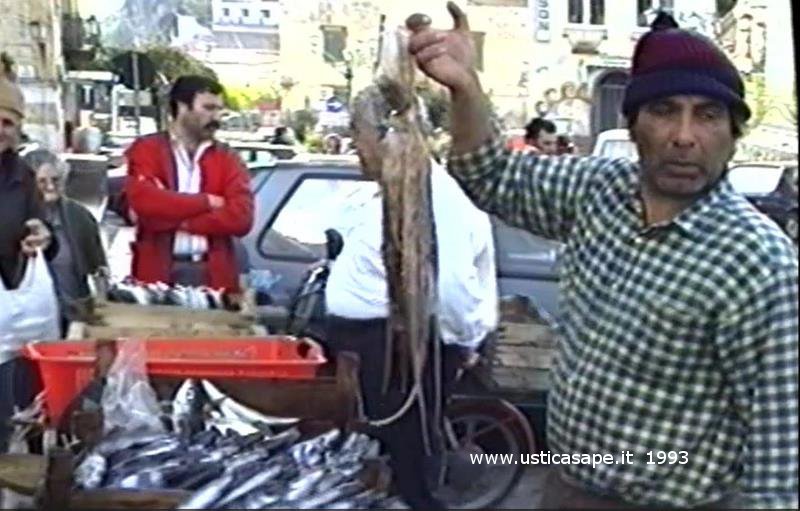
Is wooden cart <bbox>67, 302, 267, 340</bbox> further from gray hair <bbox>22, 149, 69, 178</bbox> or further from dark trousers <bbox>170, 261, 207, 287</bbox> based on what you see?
gray hair <bbox>22, 149, 69, 178</bbox>

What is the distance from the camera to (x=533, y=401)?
5258mm

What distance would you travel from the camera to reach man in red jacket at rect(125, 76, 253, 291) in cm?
462

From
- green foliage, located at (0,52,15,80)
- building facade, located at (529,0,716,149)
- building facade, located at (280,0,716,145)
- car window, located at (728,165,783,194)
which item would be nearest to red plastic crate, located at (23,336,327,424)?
green foliage, located at (0,52,15,80)

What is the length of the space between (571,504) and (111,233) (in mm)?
5018

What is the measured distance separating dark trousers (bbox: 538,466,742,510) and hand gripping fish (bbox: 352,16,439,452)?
85 centimetres

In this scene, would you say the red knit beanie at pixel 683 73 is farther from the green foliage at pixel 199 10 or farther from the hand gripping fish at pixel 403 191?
the green foliage at pixel 199 10

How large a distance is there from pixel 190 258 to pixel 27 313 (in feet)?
1.99

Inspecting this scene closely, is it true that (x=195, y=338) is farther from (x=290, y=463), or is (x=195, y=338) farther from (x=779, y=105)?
(x=779, y=105)

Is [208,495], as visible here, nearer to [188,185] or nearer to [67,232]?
[188,185]

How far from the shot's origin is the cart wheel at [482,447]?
4629 mm

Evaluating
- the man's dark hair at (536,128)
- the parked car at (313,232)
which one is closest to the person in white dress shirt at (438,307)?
the parked car at (313,232)

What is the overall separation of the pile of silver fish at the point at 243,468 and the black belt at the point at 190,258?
57.2 inches

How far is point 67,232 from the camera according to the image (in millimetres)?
5074

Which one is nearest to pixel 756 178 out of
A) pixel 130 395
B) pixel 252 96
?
pixel 130 395
